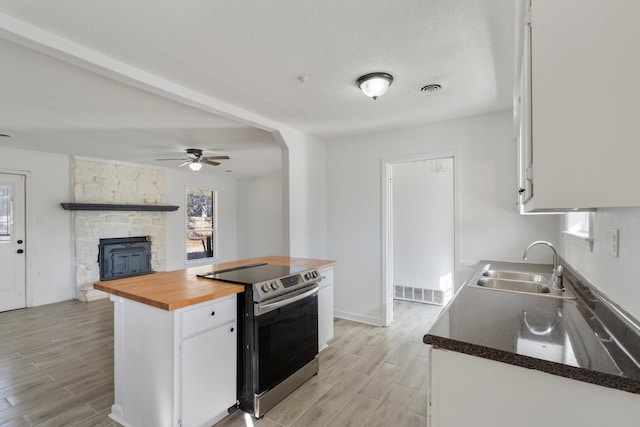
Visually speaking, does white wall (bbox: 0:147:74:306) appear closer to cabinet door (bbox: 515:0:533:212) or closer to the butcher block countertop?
the butcher block countertop

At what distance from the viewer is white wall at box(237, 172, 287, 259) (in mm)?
7516

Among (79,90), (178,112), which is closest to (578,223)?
(178,112)

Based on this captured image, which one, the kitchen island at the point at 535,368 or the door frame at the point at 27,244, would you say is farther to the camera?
the door frame at the point at 27,244

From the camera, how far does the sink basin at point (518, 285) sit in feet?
6.98

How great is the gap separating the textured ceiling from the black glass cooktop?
61.4 inches

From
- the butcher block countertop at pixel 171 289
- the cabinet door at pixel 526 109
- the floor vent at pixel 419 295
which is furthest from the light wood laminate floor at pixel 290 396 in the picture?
the cabinet door at pixel 526 109

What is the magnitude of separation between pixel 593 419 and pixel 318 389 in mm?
1932

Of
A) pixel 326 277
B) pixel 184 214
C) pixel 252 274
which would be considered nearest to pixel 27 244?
pixel 184 214

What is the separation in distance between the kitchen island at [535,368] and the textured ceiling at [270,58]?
1593mm

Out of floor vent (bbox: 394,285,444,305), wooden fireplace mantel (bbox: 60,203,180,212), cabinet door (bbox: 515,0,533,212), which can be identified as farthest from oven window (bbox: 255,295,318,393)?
wooden fireplace mantel (bbox: 60,203,180,212)

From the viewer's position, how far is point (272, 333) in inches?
86.5

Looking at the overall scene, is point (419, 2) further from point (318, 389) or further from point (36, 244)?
point (36, 244)

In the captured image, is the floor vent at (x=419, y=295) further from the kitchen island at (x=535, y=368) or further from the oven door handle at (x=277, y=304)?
the kitchen island at (x=535, y=368)

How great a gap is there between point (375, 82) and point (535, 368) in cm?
206
